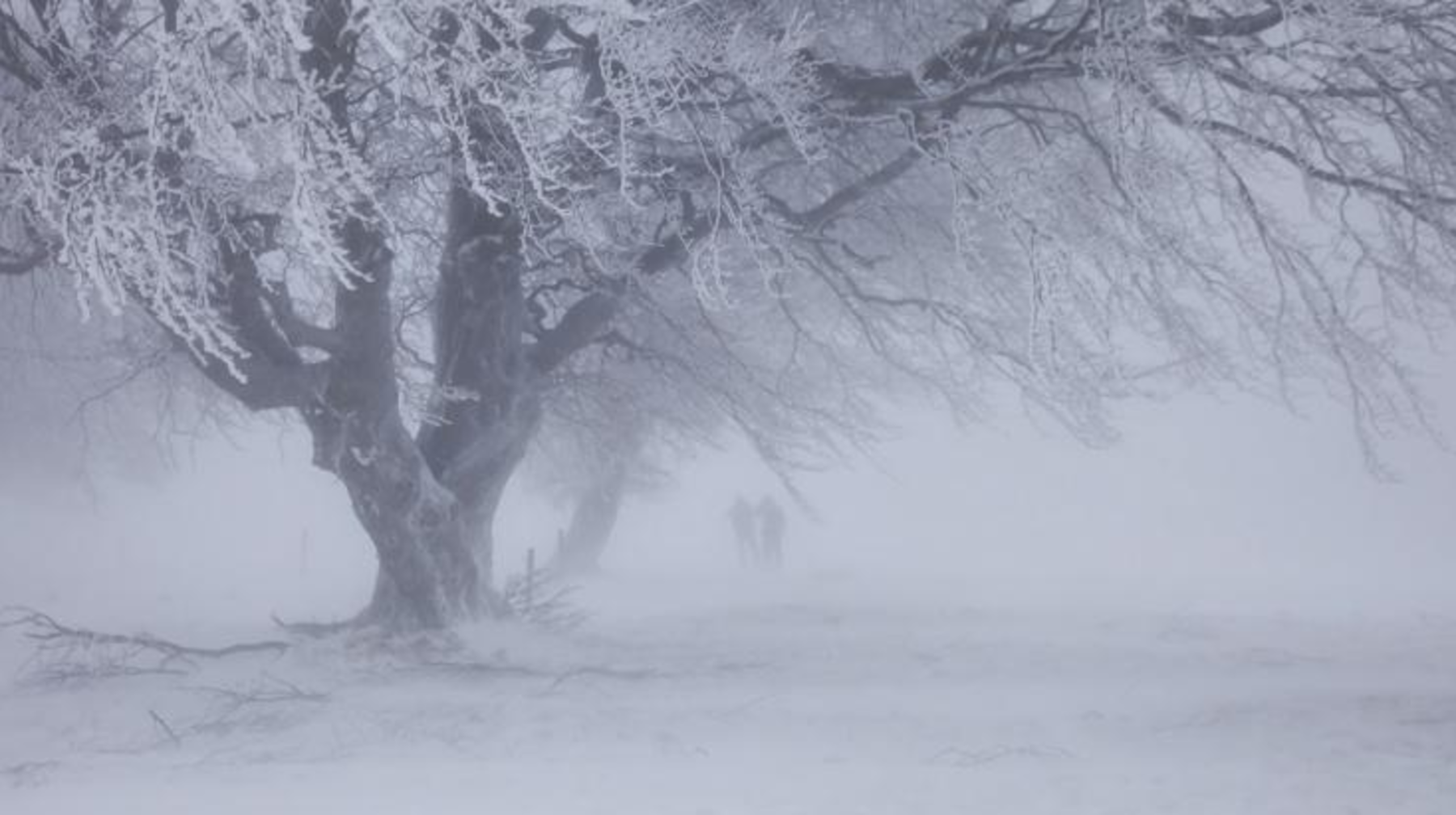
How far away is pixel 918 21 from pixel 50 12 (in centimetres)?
570

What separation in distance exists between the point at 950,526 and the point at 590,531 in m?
19.3

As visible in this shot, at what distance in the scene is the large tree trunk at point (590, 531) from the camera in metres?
20.5

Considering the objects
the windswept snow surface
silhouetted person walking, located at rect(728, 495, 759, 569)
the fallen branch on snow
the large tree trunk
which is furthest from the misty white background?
the fallen branch on snow

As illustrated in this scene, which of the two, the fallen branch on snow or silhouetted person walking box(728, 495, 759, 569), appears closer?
the fallen branch on snow

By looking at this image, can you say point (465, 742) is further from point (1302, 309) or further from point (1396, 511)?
point (1396, 511)

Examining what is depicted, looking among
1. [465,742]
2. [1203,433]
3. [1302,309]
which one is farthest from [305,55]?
[1203,433]

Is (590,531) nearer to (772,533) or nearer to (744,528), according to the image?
(772,533)

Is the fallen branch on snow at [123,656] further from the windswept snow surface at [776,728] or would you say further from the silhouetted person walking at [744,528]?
the silhouetted person walking at [744,528]

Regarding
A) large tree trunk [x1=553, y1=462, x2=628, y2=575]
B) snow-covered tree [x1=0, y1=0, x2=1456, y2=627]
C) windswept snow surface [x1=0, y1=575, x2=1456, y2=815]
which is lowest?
windswept snow surface [x1=0, y1=575, x2=1456, y2=815]

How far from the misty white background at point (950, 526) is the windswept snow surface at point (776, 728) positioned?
7.11 ft

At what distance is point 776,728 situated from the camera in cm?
655

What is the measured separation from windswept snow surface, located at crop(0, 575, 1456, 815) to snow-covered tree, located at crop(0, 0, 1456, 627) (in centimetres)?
155

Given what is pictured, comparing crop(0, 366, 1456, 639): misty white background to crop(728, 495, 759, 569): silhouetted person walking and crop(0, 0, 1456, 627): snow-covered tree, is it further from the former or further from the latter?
crop(0, 0, 1456, 627): snow-covered tree

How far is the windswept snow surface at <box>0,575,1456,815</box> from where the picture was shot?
511 centimetres
